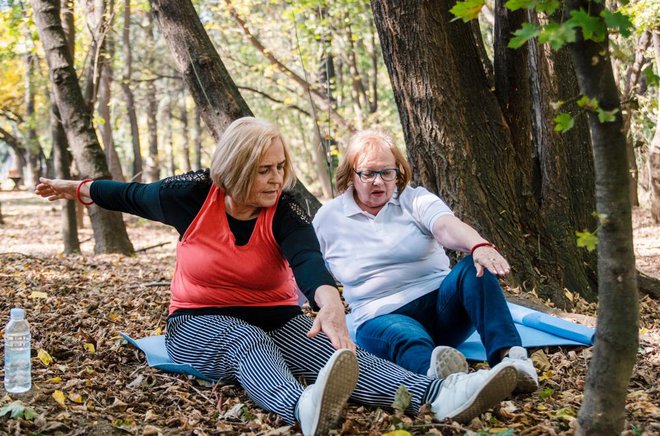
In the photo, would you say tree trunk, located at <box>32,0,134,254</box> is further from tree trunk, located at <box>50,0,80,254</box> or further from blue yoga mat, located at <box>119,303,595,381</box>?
blue yoga mat, located at <box>119,303,595,381</box>

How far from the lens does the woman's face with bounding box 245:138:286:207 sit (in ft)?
11.3

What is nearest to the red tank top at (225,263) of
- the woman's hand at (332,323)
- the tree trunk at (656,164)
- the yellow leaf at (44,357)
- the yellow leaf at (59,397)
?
the woman's hand at (332,323)

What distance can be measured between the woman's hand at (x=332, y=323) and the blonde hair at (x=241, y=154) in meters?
0.71

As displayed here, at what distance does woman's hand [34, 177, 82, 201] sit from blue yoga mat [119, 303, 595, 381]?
891mm

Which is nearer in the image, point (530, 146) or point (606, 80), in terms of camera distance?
point (606, 80)

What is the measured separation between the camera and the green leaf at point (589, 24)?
6.57 feet

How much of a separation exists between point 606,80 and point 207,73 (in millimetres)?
4307

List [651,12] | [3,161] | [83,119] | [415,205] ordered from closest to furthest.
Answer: [415,205] → [83,119] → [651,12] → [3,161]

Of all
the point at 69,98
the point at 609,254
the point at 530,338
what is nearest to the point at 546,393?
the point at 530,338

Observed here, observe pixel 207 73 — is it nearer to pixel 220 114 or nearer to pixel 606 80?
pixel 220 114

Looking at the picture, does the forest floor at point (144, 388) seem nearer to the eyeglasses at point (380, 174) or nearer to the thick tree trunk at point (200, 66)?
the eyeglasses at point (380, 174)

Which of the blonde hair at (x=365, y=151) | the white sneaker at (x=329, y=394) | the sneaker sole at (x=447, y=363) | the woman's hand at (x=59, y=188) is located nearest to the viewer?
the white sneaker at (x=329, y=394)

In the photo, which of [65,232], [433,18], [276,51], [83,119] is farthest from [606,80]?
[276,51]

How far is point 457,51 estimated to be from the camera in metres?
5.20
